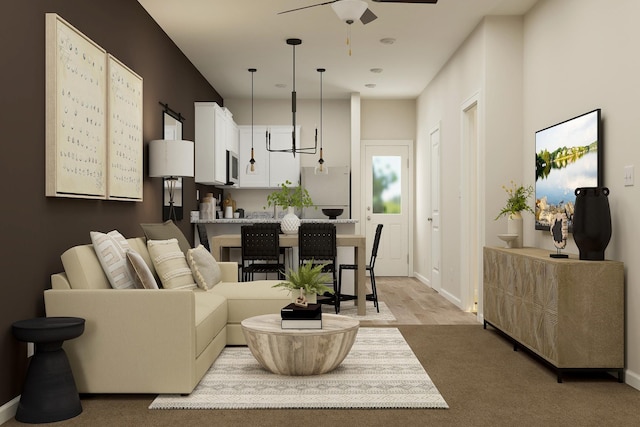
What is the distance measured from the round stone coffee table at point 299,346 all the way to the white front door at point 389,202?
6.25 meters

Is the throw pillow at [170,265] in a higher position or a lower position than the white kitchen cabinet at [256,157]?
lower

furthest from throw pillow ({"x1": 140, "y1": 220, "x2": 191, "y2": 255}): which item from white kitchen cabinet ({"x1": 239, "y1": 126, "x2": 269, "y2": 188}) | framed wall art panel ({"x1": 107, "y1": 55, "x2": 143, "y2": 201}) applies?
white kitchen cabinet ({"x1": 239, "y1": 126, "x2": 269, "y2": 188})

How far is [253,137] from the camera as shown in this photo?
9398 mm

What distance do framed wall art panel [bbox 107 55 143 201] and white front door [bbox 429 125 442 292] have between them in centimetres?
423

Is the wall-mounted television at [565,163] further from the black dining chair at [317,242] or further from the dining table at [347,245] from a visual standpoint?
the black dining chair at [317,242]

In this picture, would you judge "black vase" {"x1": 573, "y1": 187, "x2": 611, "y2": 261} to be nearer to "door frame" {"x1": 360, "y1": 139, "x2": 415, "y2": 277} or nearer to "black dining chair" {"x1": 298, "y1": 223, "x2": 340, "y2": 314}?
"black dining chair" {"x1": 298, "y1": 223, "x2": 340, "y2": 314}

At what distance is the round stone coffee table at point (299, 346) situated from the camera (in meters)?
3.64

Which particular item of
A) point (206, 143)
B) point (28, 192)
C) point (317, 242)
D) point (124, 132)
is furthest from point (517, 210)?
point (206, 143)

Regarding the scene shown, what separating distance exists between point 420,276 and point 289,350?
6075mm

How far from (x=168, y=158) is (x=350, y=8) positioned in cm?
213

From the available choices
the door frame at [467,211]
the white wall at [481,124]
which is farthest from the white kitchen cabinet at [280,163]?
the door frame at [467,211]

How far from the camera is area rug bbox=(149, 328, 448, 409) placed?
3.26 metres

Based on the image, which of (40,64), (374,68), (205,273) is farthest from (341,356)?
(374,68)

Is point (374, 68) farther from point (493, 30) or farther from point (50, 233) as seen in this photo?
point (50, 233)
